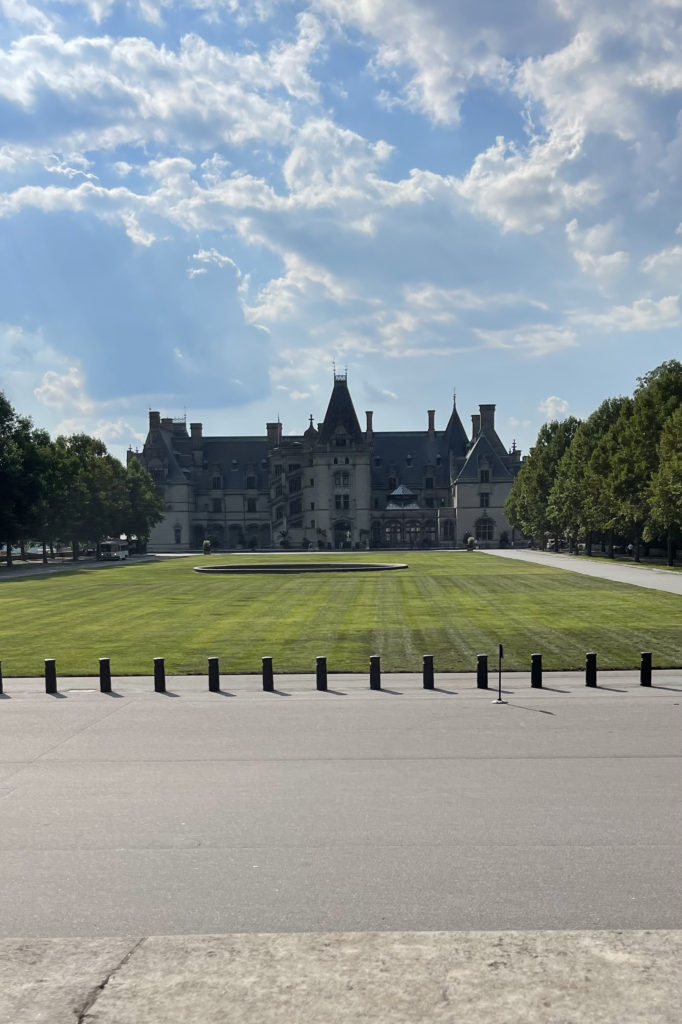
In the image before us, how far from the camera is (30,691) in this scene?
17031mm

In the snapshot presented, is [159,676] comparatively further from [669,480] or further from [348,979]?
[669,480]

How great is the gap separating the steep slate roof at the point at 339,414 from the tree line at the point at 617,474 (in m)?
34.1

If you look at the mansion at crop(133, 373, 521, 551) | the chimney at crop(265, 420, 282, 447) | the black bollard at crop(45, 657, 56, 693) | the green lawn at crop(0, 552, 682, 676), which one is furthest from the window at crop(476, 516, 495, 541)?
the black bollard at crop(45, 657, 56, 693)

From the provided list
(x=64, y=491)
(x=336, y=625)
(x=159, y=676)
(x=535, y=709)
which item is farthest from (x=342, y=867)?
(x=64, y=491)

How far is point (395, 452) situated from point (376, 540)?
56.1ft

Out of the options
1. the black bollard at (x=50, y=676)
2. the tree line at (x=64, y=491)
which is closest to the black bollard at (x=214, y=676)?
the black bollard at (x=50, y=676)

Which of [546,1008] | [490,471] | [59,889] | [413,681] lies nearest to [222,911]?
[59,889]

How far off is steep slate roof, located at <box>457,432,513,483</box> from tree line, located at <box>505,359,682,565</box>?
78.7 ft

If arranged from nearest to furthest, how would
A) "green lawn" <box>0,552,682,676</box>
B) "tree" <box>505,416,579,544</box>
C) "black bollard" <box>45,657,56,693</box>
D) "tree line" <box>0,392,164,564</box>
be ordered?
"black bollard" <box>45,657,56,693</box> → "green lawn" <box>0,552,682,676</box> → "tree line" <box>0,392,164,564</box> → "tree" <box>505,416,579,544</box>

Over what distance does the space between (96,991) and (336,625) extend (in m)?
20.7

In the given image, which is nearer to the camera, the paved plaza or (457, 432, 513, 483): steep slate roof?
the paved plaza

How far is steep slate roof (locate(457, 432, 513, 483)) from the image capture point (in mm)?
124188

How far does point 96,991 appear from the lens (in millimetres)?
5809

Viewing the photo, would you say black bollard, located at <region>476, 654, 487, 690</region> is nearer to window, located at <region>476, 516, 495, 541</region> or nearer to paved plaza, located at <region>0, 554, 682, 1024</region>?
paved plaza, located at <region>0, 554, 682, 1024</region>
